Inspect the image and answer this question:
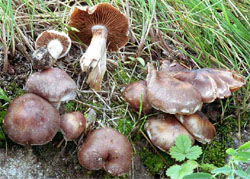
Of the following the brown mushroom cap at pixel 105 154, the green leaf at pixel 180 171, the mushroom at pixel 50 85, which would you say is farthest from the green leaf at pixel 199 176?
the mushroom at pixel 50 85

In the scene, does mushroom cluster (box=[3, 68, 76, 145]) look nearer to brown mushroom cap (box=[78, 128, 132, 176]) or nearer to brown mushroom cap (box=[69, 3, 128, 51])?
brown mushroom cap (box=[78, 128, 132, 176])

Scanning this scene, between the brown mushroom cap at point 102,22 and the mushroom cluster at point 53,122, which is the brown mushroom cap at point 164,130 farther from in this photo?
the brown mushroom cap at point 102,22

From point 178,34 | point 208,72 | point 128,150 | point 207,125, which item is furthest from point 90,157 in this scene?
point 178,34

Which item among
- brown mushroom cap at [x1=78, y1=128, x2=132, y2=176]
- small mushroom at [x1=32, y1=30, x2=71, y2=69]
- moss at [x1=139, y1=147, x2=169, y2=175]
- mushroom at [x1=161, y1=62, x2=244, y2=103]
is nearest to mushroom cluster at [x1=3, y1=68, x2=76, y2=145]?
small mushroom at [x1=32, y1=30, x2=71, y2=69]

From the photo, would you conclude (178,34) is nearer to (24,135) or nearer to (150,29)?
(150,29)

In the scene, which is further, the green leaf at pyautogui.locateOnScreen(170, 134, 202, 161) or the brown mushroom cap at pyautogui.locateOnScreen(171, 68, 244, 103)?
the brown mushroom cap at pyautogui.locateOnScreen(171, 68, 244, 103)

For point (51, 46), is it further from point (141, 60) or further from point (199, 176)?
point (199, 176)
